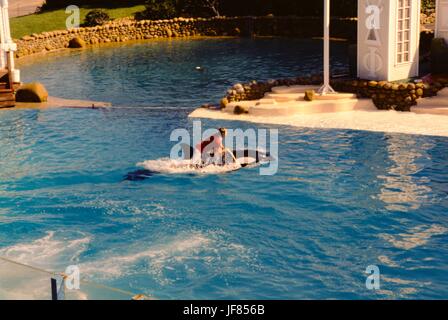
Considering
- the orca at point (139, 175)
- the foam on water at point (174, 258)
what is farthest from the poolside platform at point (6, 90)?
the foam on water at point (174, 258)

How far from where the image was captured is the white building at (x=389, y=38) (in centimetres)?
2672

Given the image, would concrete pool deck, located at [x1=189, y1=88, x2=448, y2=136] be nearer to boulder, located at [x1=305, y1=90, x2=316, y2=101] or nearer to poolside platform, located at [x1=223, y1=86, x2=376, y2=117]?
poolside platform, located at [x1=223, y1=86, x2=376, y2=117]

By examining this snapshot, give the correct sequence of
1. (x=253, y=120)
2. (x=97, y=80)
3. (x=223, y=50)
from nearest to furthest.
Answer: (x=253, y=120)
(x=97, y=80)
(x=223, y=50)

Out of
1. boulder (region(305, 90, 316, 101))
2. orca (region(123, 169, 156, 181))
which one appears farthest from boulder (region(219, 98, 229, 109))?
orca (region(123, 169, 156, 181))

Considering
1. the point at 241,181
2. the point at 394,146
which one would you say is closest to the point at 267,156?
the point at 241,181

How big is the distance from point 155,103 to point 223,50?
43.7 ft

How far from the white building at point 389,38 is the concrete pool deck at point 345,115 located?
158 centimetres

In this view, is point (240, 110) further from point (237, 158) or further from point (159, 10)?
point (159, 10)

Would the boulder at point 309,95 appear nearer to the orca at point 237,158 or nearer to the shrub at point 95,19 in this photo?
the orca at point 237,158

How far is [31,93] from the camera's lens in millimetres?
29547

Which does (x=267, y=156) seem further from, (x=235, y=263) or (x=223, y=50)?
(x=223, y=50)

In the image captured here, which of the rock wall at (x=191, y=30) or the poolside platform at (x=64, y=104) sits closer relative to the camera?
the poolside platform at (x=64, y=104)

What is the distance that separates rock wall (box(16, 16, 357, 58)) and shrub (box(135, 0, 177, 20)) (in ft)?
4.08

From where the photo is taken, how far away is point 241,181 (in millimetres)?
19766
